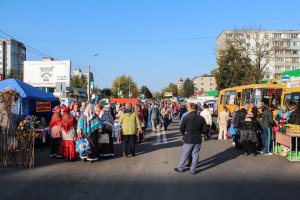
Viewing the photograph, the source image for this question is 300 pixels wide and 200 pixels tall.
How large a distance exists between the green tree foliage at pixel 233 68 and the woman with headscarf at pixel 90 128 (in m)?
50.9

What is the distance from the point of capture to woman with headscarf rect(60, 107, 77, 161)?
11219mm

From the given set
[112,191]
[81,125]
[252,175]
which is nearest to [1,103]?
[81,125]

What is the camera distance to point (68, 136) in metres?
11.3

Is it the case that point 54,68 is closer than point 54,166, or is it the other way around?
point 54,166

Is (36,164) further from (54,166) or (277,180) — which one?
(277,180)

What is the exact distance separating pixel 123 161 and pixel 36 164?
2.53 metres

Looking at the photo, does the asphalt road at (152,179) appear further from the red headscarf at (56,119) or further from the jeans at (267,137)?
the red headscarf at (56,119)

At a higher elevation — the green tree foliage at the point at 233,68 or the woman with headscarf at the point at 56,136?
the green tree foliage at the point at 233,68

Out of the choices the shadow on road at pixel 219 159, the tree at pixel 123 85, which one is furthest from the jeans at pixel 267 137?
the tree at pixel 123 85

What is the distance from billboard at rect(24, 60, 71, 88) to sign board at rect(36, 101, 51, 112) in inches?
969

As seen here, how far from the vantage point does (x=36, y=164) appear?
35.3ft

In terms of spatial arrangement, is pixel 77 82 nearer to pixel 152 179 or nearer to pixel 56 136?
pixel 56 136

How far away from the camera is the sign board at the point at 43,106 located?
635 inches

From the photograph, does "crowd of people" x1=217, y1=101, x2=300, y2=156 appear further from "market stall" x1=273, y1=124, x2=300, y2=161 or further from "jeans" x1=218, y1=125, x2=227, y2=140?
"jeans" x1=218, y1=125, x2=227, y2=140
